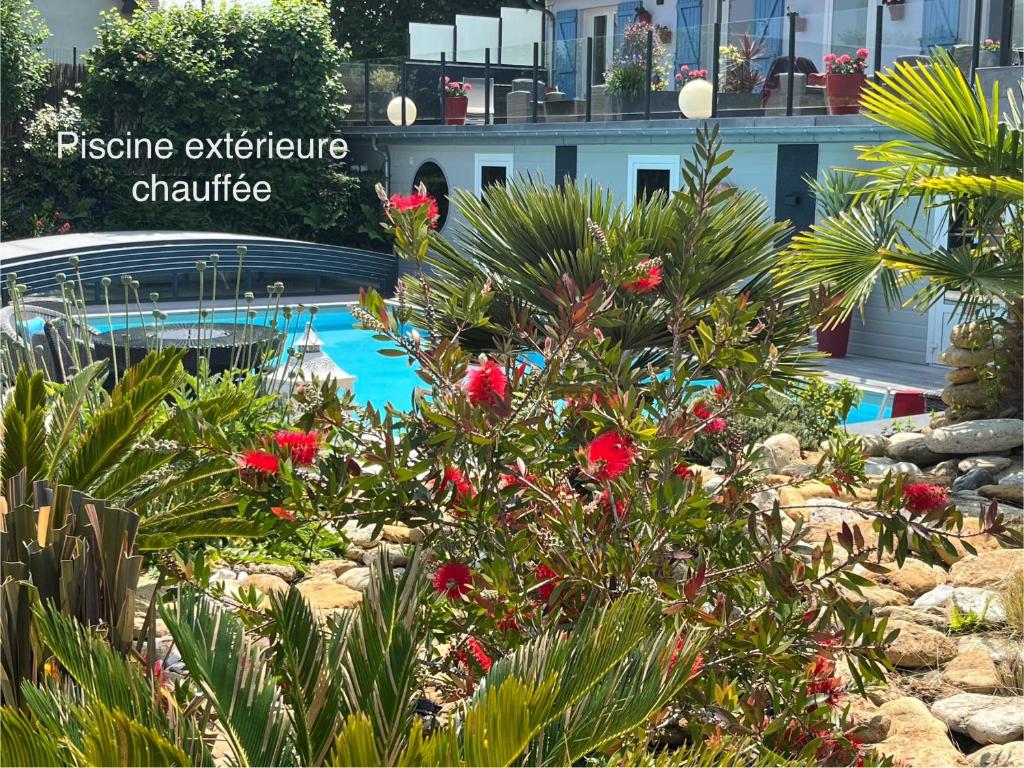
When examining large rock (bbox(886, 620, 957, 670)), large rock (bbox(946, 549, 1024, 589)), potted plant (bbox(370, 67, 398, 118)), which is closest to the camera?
large rock (bbox(886, 620, 957, 670))

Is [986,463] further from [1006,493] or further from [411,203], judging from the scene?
[411,203]

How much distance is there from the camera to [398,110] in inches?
813

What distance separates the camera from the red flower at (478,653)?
270cm

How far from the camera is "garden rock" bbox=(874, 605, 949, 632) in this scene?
4359 mm

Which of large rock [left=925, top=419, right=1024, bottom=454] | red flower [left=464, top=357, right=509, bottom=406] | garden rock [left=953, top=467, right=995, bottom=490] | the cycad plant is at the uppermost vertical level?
red flower [left=464, top=357, right=509, bottom=406]

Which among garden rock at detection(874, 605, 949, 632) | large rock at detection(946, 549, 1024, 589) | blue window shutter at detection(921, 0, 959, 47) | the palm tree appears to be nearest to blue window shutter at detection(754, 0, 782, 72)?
blue window shutter at detection(921, 0, 959, 47)

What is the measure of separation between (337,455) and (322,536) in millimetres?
2491

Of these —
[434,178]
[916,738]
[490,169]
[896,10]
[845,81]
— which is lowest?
[916,738]

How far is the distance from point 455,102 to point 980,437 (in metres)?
14.7

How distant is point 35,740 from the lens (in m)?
1.79

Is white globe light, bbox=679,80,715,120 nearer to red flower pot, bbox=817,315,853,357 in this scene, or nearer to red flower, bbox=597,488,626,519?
red flower pot, bbox=817,315,853,357

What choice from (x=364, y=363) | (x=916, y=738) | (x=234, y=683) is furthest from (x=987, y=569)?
(x=364, y=363)

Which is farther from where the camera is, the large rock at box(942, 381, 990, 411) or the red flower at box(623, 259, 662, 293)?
the large rock at box(942, 381, 990, 411)

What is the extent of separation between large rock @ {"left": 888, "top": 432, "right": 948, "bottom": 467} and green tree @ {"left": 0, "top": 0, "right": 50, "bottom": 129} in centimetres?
1626
